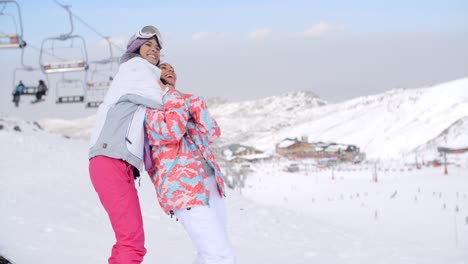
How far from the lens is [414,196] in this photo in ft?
83.8

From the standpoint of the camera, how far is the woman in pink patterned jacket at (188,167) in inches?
100

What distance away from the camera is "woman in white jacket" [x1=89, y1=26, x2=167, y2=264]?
2.52m

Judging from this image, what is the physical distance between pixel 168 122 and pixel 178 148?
0.53ft

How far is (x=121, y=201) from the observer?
8.32 feet

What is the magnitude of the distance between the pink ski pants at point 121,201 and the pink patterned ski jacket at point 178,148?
0.50ft

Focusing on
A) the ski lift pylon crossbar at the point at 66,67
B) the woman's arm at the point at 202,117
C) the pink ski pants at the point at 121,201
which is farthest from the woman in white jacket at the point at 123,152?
the ski lift pylon crossbar at the point at 66,67

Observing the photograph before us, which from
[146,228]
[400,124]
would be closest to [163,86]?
[146,228]

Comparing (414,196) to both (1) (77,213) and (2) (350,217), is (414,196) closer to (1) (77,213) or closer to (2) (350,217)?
(2) (350,217)

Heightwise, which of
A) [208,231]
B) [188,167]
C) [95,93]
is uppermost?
[188,167]

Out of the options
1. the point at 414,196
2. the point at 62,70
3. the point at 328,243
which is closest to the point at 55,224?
the point at 328,243

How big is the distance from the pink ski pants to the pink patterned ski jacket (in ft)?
0.50

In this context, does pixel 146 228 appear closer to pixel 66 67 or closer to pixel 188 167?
pixel 188 167

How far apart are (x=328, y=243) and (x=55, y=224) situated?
12.2 ft

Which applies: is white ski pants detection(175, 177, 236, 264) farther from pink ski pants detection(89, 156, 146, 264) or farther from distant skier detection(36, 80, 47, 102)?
distant skier detection(36, 80, 47, 102)
